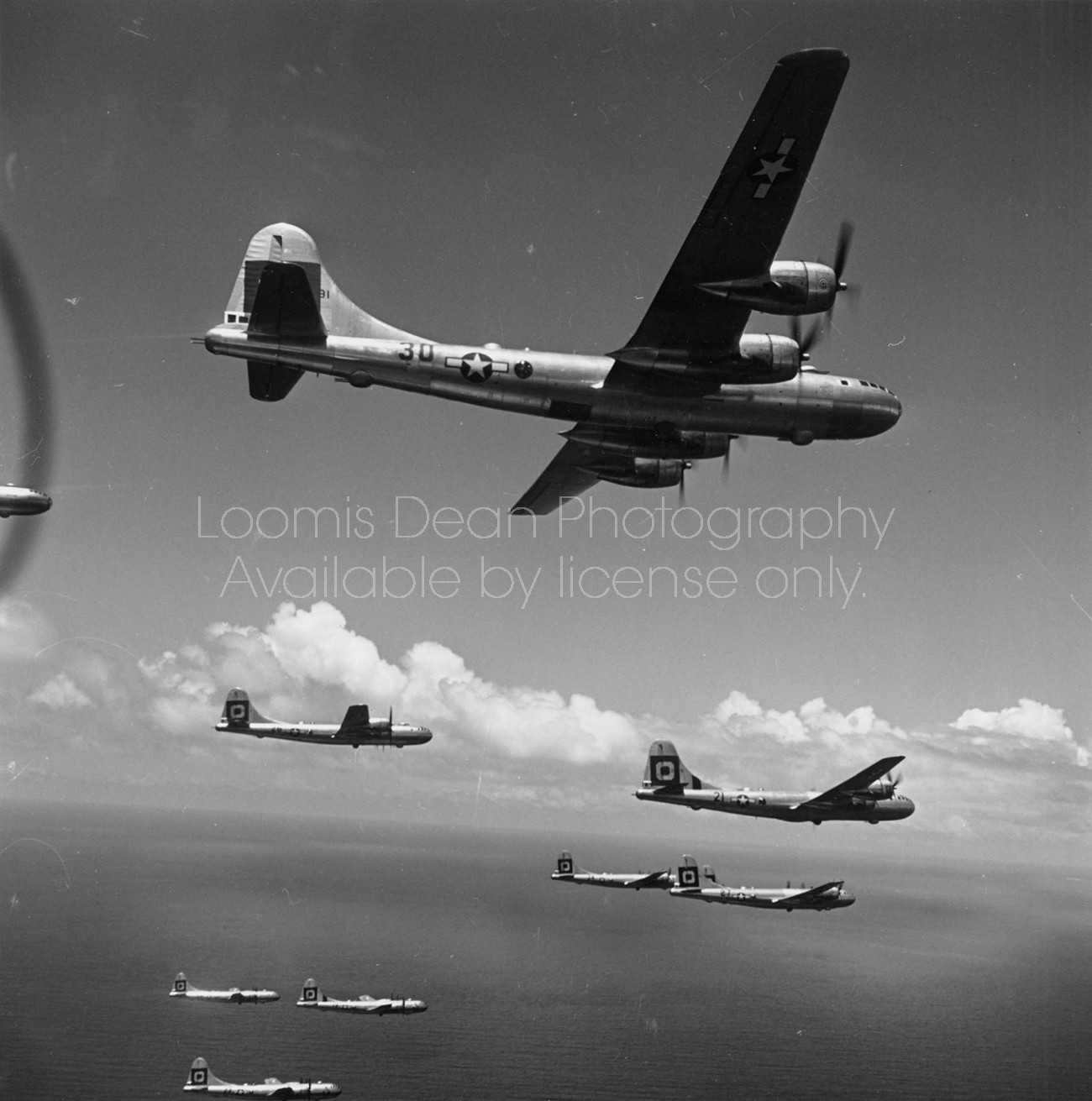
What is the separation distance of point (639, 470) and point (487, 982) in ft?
233

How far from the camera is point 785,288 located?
23.7 m

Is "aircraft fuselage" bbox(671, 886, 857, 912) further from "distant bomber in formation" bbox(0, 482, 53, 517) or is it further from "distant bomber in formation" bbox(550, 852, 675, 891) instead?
"distant bomber in formation" bbox(0, 482, 53, 517)

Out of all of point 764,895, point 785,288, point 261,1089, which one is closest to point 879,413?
point 785,288

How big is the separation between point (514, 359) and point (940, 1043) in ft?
295

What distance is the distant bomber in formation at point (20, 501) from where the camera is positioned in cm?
2662

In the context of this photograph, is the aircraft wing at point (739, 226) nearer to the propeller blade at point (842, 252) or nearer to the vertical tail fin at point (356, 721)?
the propeller blade at point (842, 252)

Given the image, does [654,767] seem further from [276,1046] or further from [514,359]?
[276,1046]

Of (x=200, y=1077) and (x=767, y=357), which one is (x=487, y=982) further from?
(x=767, y=357)

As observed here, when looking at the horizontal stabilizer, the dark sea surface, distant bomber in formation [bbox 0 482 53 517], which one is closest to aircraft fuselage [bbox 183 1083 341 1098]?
the dark sea surface

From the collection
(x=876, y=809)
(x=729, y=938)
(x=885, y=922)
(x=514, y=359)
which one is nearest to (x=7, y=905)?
(x=729, y=938)

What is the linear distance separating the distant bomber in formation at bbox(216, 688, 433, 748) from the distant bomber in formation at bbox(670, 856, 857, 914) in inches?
673

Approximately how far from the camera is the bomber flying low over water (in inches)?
877

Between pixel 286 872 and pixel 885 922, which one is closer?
pixel 286 872

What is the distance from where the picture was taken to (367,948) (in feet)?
278
